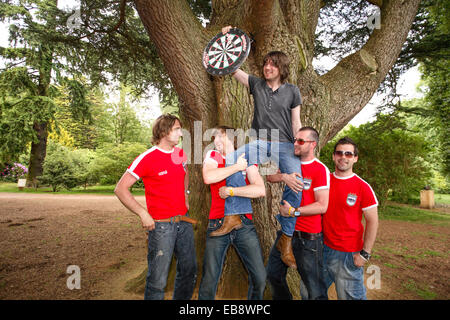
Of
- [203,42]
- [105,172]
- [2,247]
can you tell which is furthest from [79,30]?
[105,172]

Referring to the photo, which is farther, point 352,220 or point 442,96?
point 442,96

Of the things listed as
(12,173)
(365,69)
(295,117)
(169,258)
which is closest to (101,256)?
(169,258)

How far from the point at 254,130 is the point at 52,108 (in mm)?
16664

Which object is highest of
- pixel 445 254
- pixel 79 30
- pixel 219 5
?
pixel 79 30

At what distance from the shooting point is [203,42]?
141 inches

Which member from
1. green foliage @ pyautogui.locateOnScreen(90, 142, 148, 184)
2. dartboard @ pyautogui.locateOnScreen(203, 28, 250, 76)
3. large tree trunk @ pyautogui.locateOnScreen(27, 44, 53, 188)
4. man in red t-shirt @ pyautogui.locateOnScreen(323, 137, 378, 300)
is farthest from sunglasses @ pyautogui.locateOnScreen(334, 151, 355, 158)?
large tree trunk @ pyautogui.locateOnScreen(27, 44, 53, 188)

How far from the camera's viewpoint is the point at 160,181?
2.50 m

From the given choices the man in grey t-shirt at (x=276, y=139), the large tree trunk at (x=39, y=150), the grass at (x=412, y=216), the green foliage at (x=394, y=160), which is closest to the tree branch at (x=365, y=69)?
the man in grey t-shirt at (x=276, y=139)

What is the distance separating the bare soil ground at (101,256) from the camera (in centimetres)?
413

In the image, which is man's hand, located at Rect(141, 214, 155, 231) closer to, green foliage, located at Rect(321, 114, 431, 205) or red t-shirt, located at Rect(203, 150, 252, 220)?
red t-shirt, located at Rect(203, 150, 252, 220)

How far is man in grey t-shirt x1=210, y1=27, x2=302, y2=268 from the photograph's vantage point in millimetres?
2438

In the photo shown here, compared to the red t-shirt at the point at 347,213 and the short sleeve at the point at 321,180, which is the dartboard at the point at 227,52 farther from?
the red t-shirt at the point at 347,213
